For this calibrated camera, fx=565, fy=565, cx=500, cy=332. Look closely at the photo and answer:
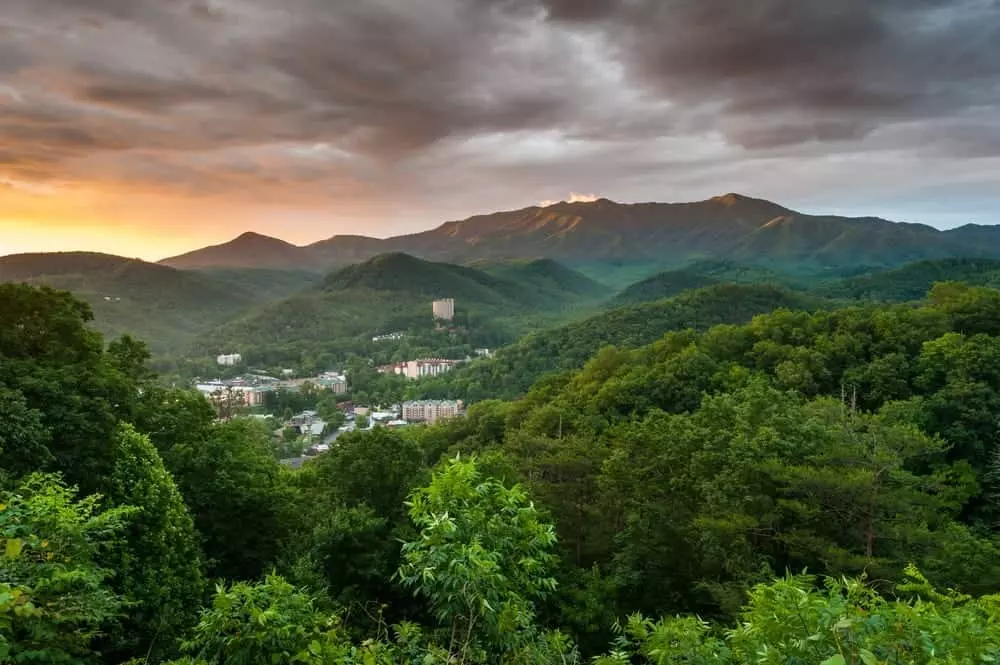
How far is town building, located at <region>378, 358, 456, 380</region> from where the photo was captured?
11881 cm

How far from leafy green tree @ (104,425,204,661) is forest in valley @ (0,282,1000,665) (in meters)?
0.05

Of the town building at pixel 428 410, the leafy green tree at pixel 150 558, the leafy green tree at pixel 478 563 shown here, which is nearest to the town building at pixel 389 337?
the town building at pixel 428 410

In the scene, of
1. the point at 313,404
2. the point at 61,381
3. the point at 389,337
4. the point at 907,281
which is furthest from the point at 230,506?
the point at 907,281

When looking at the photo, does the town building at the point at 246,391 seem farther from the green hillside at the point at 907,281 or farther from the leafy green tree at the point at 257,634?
the green hillside at the point at 907,281

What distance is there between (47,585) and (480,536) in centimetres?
377

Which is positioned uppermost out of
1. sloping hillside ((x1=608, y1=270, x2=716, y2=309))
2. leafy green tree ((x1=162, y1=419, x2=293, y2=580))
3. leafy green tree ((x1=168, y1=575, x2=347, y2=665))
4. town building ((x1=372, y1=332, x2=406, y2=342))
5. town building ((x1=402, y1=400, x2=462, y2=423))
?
sloping hillside ((x1=608, y1=270, x2=716, y2=309))

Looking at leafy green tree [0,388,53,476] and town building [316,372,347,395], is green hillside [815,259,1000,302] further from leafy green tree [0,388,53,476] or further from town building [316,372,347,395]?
leafy green tree [0,388,53,476]

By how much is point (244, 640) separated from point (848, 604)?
5050 mm

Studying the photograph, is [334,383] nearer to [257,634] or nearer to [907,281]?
[257,634]

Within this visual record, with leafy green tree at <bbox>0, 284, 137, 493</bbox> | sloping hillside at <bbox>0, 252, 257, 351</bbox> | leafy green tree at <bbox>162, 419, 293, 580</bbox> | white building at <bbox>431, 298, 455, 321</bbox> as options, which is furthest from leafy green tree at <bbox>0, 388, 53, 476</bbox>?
white building at <bbox>431, 298, 455, 321</bbox>

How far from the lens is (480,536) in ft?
16.4

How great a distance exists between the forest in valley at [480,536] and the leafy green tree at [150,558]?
5 centimetres

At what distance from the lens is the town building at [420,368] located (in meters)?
119

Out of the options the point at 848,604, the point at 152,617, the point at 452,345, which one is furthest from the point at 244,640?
the point at 452,345
